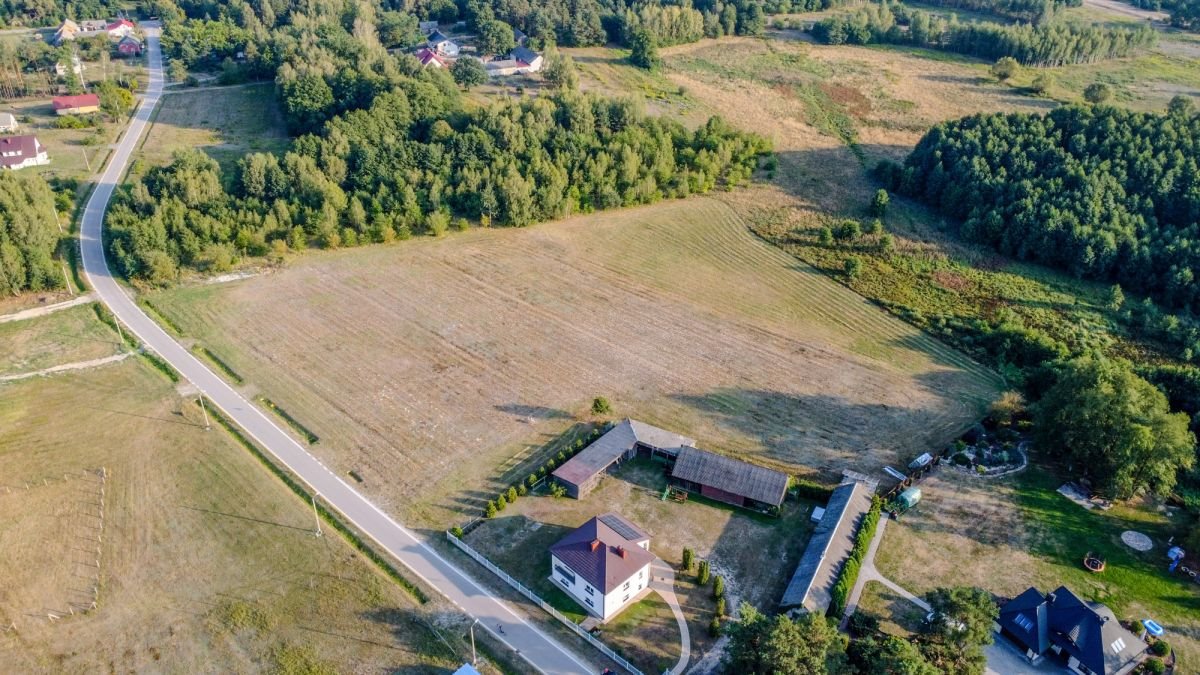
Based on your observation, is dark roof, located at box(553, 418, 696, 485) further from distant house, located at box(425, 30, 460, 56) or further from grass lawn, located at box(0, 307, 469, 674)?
distant house, located at box(425, 30, 460, 56)

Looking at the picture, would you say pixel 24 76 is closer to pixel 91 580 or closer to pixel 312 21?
pixel 312 21

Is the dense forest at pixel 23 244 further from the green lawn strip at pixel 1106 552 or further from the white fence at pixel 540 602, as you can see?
the green lawn strip at pixel 1106 552

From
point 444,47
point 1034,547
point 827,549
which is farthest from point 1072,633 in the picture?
point 444,47

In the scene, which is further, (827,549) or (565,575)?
(827,549)

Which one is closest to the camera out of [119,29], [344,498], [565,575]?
[565,575]

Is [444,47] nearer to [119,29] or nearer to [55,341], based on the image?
[119,29]

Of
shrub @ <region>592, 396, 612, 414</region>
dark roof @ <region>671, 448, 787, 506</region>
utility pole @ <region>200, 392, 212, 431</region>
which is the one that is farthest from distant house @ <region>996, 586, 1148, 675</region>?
utility pole @ <region>200, 392, 212, 431</region>
